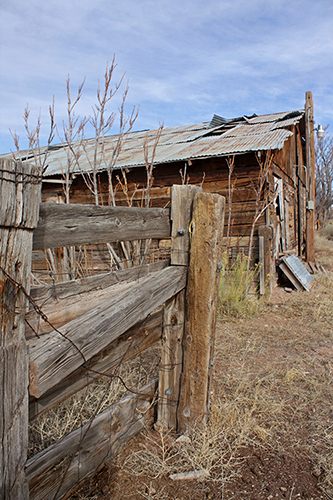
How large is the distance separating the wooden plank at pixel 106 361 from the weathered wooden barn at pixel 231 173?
→ 127 inches

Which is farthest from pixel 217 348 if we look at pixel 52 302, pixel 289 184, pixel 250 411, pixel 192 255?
pixel 289 184

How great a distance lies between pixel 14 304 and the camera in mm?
1354

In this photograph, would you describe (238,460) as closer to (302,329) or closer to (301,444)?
(301,444)

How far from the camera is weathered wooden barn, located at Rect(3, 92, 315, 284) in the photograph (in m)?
7.09

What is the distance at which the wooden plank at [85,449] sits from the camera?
1791 millimetres

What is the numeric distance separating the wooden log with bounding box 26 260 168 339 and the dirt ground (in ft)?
3.63

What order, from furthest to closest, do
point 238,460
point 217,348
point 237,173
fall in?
1. point 237,173
2. point 217,348
3. point 238,460

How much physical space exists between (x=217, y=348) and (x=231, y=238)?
11.0 ft

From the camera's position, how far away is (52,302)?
1614mm

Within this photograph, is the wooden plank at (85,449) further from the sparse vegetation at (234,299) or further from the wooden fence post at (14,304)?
the sparse vegetation at (234,299)

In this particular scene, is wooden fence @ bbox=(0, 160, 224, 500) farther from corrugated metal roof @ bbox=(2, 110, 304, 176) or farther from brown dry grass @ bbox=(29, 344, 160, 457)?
corrugated metal roof @ bbox=(2, 110, 304, 176)

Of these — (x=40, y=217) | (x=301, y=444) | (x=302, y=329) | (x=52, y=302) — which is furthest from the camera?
(x=302, y=329)

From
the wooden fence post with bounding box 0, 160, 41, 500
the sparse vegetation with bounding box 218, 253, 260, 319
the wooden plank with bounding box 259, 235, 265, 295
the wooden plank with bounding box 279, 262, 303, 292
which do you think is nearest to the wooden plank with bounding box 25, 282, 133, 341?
the wooden fence post with bounding box 0, 160, 41, 500

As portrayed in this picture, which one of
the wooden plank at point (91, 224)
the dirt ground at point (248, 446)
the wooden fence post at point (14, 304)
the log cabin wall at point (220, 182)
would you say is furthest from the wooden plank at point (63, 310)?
the log cabin wall at point (220, 182)
